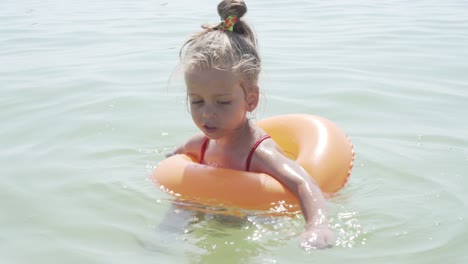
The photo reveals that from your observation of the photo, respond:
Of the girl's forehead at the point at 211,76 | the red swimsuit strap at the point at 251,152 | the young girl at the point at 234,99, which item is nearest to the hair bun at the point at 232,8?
the young girl at the point at 234,99

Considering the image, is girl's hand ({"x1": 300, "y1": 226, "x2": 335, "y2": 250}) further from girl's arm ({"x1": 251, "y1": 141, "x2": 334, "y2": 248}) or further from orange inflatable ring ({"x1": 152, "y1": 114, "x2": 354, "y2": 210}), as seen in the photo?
orange inflatable ring ({"x1": 152, "y1": 114, "x2": 354, "y2": 210})

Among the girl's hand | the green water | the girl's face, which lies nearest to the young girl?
the girl's face

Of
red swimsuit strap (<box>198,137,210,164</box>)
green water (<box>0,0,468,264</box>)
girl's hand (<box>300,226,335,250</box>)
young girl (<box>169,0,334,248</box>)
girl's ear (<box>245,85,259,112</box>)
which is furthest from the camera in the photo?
red swimsuit strap (<box>198,137,210,164</box>)

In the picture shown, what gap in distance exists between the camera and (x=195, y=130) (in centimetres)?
532

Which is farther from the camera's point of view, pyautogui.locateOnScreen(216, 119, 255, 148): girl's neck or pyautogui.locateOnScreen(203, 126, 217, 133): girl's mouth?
pyautogui.locateOnScreen(216, 119, 255, 148): girl's neck

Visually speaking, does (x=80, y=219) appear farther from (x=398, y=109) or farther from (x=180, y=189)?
(x=398, y=109)

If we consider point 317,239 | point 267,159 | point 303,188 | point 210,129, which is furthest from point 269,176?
point 317,239

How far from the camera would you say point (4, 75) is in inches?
284

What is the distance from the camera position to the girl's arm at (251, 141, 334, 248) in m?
3.20

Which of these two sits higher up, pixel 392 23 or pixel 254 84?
pixel 254 84

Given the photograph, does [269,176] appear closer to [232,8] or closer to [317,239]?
[317,239]

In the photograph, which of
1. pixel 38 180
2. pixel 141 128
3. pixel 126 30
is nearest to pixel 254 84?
pixel 38 180

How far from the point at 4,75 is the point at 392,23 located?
5.43 meters

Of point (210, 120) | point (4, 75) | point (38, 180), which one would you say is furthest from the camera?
point (4, 75)
